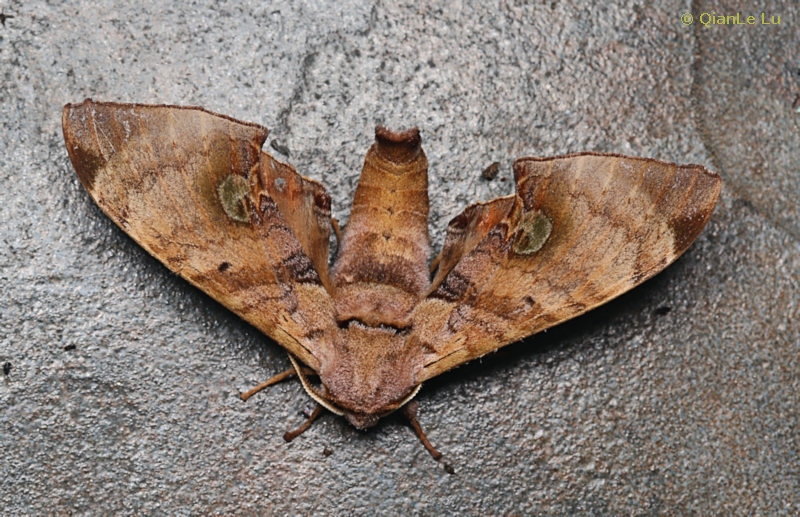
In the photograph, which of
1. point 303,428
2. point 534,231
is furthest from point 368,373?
point 534,231

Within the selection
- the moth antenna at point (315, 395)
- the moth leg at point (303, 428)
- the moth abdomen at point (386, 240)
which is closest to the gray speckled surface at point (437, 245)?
the moth leg at point (303, 428)

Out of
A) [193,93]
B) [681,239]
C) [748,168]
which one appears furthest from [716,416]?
[193,93]

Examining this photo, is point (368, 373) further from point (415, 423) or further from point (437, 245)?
point (437, 245)

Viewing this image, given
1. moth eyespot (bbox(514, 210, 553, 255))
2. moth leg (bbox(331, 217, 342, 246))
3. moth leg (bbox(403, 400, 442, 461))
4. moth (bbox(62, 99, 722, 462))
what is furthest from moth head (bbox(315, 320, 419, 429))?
moth eyespot (bbox(514, 210, 553, 255))

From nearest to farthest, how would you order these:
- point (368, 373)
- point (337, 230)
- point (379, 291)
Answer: point (368, 373)
point (379, 291)
point (337, 230)

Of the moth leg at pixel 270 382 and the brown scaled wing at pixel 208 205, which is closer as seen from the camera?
the brown scaled wing at pixel 208 205

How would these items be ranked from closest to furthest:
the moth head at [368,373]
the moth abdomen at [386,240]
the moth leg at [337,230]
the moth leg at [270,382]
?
1. the moth head at [368,373]
2. the moth abdomen at [386,240]
3. the moth leg at [270,382]
4. the moth leg at [337,230]

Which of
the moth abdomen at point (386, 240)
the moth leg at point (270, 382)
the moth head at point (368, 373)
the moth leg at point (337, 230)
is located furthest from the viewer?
the moth leg at point (337, 230)

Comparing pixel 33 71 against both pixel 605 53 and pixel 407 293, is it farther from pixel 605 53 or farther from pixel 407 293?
pixel 605 53

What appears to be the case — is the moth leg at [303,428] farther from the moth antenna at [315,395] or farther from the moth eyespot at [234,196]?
the moth eyespot at [234,196]
